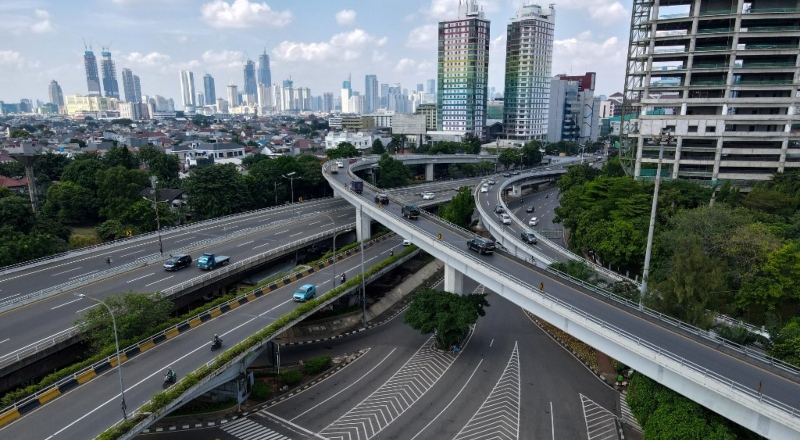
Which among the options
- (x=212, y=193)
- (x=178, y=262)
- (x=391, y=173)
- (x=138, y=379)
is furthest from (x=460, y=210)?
(x=138, y=379)

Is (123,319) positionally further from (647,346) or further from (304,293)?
(647,346)

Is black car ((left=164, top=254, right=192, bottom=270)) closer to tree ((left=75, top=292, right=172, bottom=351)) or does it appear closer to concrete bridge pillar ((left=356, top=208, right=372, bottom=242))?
tree ((left=75, top=292, right=172, bottom=351))

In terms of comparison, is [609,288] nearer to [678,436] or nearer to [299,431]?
[678,436]

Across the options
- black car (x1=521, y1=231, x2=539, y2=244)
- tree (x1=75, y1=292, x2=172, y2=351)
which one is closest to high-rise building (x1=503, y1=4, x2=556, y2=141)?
black car (x1=521, y1=231, x2=539, y2=244)

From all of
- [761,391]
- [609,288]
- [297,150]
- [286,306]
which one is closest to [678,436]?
[761,391]

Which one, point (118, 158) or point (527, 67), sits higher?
point (527, 67)
